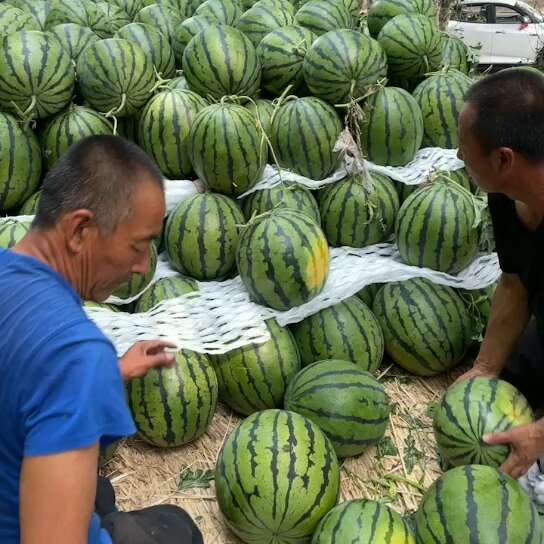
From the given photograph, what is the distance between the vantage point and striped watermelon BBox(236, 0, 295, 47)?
4109 millimetres

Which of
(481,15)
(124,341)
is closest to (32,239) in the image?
(124,341)

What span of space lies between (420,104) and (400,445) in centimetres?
202

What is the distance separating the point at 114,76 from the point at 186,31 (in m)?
0.83

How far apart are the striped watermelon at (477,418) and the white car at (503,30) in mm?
10896

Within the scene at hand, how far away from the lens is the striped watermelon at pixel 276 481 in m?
2.27

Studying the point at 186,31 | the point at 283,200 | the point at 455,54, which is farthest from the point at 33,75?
the point at 455,54

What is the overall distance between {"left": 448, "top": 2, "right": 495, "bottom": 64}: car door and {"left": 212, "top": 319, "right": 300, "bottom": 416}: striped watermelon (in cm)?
1084

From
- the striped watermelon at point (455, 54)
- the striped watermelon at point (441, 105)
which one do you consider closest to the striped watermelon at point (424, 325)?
the striped watermelon at point (441, 105)

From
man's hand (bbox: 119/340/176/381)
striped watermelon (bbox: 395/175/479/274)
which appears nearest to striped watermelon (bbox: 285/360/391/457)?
man's hand (bbox: 119/340/176/381)

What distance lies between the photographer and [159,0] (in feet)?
16.3

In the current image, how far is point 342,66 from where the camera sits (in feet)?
11.6

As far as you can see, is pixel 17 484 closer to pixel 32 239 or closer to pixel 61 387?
pixel 61 387

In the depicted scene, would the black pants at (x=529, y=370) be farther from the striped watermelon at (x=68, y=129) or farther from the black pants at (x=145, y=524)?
the striped watermelon at (x=68, y=129)

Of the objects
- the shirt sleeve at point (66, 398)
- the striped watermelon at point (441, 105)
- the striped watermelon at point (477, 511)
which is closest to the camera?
the shirt sleeve at point (66, 398)
